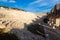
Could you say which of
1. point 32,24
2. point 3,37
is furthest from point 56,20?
point 3,37

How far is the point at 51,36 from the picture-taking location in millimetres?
16688

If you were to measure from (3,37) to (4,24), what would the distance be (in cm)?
212

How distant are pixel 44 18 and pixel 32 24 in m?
4.86

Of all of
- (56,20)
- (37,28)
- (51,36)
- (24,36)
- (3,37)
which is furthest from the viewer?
(56,20)

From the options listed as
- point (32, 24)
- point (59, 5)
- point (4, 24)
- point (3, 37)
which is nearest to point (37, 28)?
point (32, 24)

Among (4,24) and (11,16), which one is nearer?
(4,24)

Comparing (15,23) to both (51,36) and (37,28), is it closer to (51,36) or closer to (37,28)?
(37,28)

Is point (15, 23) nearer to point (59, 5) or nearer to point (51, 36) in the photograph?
point (51, 36)

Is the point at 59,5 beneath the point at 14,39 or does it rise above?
above

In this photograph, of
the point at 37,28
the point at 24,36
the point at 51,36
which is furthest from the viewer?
the point at 37,28

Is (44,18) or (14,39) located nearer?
(14,39)

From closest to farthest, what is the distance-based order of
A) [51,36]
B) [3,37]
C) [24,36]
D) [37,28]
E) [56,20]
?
[3,37] < [24,36] < [51,36] < [37,28] < [56,20]

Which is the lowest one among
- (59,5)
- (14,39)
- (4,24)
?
(14,39)

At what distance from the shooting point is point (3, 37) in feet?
47.8
